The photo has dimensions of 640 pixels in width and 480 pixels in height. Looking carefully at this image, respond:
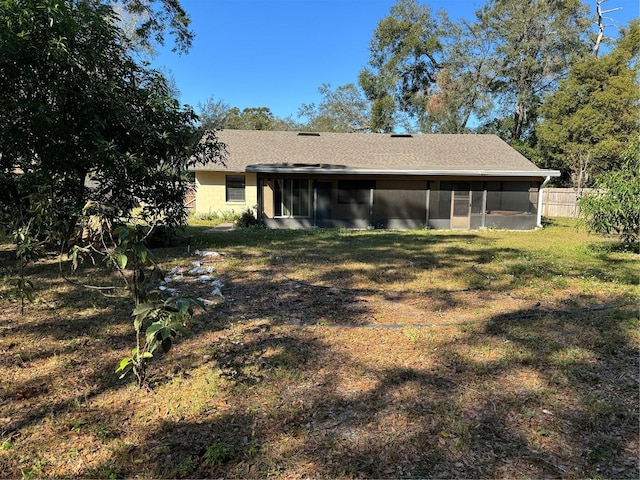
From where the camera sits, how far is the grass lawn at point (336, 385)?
2281mm

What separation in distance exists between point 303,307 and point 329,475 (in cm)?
295

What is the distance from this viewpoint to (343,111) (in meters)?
33.6

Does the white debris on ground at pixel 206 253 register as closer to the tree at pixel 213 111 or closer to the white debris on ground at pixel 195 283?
the white debris on ground at pixel 195 283

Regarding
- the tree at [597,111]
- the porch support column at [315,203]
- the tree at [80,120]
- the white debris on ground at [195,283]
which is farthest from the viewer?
the tree at [597,111]

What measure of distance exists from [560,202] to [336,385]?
21726mm

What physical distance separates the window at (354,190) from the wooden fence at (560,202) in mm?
11714

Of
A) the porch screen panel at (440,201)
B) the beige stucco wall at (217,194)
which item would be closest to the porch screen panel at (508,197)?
the porch screen panel at (440,201)

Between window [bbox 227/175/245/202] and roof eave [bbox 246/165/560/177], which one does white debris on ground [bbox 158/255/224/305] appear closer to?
roof eave [bbox 246/165/560/177]

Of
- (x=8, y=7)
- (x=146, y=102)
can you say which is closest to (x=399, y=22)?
(x=146, y=102)

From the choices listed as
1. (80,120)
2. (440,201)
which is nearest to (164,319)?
(80,120)

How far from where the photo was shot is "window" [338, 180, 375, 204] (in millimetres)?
15141

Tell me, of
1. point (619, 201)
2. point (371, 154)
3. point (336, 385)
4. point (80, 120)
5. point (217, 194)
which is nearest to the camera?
point (336, 385)

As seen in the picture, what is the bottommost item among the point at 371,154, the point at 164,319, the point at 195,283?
the point at 195,283

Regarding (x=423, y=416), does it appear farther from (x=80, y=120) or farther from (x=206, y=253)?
(x=80, y=120)
